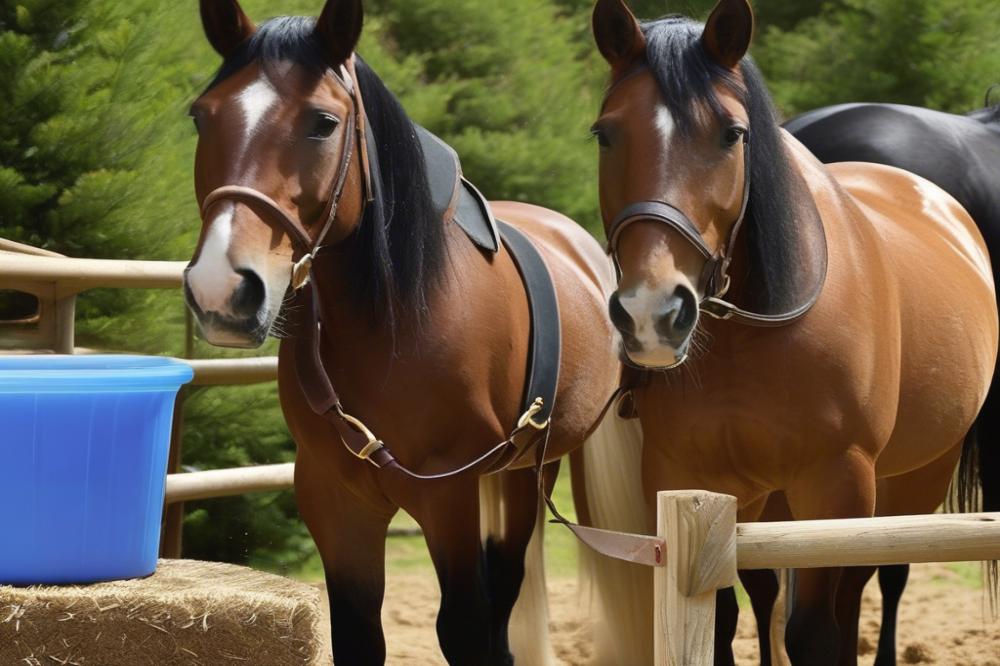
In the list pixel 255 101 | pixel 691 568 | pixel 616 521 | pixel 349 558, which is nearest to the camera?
pixel 691 568

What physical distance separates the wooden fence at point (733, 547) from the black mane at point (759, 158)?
72cm

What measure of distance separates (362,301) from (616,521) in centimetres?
161

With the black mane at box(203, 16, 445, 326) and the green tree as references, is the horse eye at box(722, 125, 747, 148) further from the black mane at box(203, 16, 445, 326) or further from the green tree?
the green tree

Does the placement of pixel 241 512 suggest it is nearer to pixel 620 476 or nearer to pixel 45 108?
pixel 45 108

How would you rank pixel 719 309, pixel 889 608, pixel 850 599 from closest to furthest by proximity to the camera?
pixel 719 309 → pixel 850 599 → pixel 889 608

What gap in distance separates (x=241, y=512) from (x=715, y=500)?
4.20 metres

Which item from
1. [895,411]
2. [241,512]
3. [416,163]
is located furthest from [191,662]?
[241,512]

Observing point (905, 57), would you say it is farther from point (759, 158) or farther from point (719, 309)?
point (719, 309)

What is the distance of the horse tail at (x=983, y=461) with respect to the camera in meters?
4.16

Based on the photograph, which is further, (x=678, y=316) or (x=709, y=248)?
(x=709, y=248)

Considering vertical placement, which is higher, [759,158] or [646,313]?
[759,158]

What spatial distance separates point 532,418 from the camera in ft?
10.2

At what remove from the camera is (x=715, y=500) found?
7.05 feet

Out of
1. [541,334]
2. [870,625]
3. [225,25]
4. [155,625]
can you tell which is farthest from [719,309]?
[870,625]
